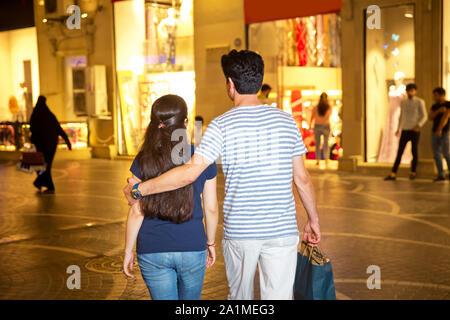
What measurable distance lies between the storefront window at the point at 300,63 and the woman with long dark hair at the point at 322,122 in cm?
83

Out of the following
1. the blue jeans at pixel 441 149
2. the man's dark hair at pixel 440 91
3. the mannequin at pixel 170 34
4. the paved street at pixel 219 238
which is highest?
the mannequin at pixel 170 34

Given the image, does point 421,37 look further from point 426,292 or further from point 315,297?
point 315,297

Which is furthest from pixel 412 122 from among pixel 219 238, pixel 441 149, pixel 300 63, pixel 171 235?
pixel 171 235

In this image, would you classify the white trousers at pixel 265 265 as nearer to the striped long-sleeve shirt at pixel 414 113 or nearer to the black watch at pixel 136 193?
the black watch at pixel 136 193

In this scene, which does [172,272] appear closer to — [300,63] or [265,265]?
[265,265]

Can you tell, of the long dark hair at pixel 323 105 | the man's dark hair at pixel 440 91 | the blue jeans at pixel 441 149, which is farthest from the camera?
the long dark hair at pixel 323 105

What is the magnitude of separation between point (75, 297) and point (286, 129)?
3028mm

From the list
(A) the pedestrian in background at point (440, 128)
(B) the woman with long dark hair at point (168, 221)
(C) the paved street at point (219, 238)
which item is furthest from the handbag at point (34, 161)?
(B) the woman with long dark hair at point (168, 221)

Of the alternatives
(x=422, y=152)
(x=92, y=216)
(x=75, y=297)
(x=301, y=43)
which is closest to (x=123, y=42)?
(x=301, y=43)

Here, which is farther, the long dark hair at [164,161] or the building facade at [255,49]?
the building facade at [255,49]

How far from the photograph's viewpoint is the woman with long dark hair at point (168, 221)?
3.53 metres

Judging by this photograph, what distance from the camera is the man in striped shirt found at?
3322 millimetres

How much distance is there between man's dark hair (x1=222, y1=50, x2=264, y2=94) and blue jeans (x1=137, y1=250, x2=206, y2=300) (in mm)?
931

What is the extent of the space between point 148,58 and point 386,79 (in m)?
8.19
